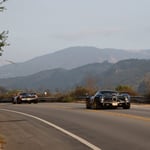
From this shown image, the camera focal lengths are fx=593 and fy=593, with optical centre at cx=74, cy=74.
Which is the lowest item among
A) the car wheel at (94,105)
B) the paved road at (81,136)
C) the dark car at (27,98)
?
the paved road at (81,136)

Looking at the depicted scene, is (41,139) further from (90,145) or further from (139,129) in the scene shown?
(139,129)

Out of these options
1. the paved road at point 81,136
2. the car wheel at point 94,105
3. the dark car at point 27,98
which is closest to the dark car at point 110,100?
the car wheel at point 94,105

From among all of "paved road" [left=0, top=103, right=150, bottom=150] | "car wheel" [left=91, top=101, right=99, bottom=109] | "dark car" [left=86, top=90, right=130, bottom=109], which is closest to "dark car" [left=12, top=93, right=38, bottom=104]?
"car wheel" [left=91, top=101, right=99, bottom=109]

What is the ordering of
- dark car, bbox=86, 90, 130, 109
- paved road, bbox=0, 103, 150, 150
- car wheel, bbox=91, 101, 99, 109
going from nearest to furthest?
→ paved road, bbox=0, 103, 150, 150, dark car, bbox=86, 90, 130, 109, car wheel, bbox=91, 101, 99, 109

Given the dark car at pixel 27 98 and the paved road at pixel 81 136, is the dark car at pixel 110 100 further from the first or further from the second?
the dark car at pixel 27 98

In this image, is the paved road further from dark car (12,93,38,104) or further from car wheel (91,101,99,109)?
dark car (12,93,38,104)

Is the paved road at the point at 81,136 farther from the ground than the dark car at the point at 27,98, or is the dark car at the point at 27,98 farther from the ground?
the dark car at the point at 27,98

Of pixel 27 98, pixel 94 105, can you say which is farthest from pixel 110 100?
pixel 27 98

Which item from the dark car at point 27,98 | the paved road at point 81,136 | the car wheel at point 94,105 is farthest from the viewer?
the dark car at point 27,98

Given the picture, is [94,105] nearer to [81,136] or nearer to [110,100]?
[110,100]

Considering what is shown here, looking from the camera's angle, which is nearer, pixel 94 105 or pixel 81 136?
pixel 81 136

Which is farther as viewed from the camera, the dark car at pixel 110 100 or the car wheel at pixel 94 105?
the car wheel at pixel 94 105

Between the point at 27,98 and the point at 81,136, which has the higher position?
the point at 27,98

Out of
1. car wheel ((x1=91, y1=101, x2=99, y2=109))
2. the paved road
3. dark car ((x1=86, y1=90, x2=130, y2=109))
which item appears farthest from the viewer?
car wheel ((x1=91, y1=101, x2=99, y2=109))
